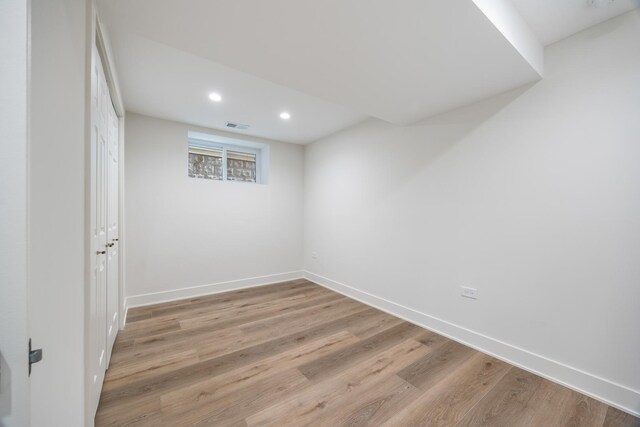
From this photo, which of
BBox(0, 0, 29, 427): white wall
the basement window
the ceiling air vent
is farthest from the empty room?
the basement window

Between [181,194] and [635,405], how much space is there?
473cm

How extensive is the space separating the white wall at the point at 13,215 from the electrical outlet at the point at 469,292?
2.82 metres

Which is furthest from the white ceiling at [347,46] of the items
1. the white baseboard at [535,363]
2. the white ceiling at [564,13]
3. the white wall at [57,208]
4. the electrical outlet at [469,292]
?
the white baseboard at [535,363]

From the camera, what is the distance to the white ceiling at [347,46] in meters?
1.38

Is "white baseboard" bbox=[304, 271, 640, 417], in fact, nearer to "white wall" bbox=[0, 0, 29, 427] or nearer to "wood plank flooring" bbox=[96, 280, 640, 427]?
"wood plank flooring" bbox=[96, 280, 640, 427]

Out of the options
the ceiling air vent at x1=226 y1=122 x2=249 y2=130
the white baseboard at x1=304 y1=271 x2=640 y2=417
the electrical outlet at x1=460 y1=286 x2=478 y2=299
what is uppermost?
the ceiling air vent at x1=226 y1=122 x2=249 y2=130

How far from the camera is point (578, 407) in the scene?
5.39 feet

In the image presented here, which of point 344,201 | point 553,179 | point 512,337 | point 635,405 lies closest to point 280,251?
point 344,201

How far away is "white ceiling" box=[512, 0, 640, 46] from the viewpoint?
1596 millimetres

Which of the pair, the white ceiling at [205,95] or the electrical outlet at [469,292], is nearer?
the white ceiling at [205,95]

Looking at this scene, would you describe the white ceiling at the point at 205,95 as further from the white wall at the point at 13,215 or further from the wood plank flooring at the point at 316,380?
the wood plank flooring at the point at 316,380

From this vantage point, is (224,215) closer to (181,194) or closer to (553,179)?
(181,194)

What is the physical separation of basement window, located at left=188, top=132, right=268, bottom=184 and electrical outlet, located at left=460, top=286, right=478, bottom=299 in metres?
3.42

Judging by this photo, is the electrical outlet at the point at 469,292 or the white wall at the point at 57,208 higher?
the white wall at the point at 57,208
